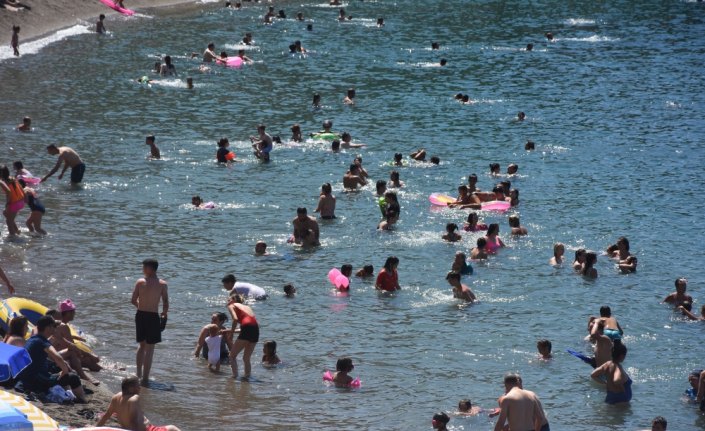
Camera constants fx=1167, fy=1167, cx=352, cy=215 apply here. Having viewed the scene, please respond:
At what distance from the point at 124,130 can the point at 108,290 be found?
1624 cm

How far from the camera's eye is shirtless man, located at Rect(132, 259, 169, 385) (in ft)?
60.1

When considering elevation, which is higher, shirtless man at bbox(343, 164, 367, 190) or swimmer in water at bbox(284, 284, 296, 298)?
shirtless man at bbox(343, 164, 367, 190)

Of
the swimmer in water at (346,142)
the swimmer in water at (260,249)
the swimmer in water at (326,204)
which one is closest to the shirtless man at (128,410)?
the swimmer in water at (260,249)

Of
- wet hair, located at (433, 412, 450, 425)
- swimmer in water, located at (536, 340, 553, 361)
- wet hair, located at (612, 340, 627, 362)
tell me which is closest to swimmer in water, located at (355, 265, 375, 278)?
swimmer in water, located at (536, 340, 553, 361)

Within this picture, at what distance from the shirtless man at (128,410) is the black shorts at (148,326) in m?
3.01

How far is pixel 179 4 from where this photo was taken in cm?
6875

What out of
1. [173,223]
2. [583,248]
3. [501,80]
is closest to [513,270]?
[583,248]

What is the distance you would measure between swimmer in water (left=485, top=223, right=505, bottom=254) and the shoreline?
3091 cm

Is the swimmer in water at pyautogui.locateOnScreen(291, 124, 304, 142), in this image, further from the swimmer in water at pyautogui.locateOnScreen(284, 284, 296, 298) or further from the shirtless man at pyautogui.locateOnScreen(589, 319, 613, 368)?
the shirtless man at pyautogui.locateOnScreen(589, 319, 613, 368)

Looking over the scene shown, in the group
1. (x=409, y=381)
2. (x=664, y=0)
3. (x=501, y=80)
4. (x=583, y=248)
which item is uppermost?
(x=664, y=0)

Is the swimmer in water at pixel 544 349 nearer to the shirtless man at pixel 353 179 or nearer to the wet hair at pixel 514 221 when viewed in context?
the wet hair at pixel 514 221

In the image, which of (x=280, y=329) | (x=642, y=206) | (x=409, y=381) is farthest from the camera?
(x=642, y=206)

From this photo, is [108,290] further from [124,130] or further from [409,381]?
[124,130]

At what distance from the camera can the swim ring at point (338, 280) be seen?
25375mm
